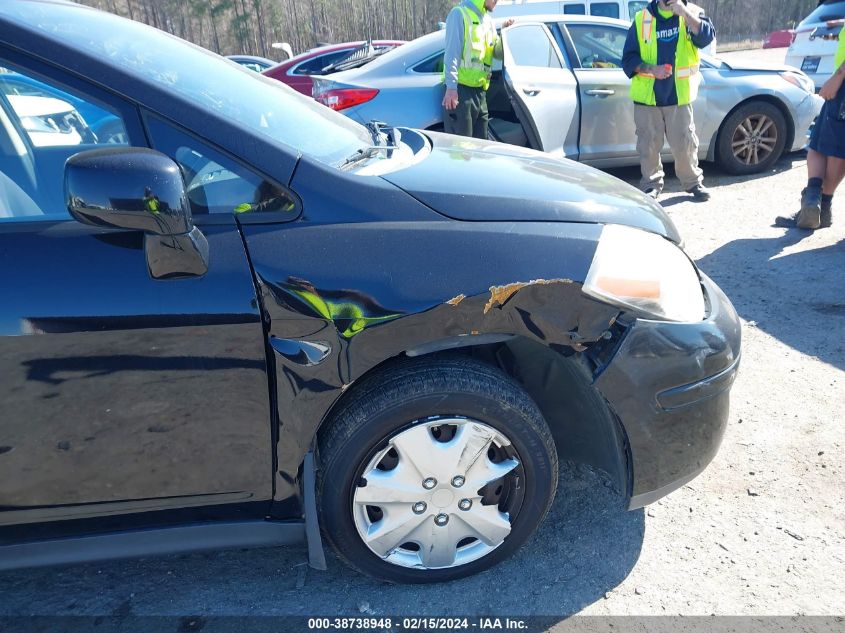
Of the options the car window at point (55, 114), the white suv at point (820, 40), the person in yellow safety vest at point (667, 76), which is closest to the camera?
the car window at point (55, 114)

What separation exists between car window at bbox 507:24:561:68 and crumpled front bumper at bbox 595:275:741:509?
4.61m

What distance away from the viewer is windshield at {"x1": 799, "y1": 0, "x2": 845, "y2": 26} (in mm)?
7773

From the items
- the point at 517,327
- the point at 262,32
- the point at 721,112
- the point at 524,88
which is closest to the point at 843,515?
the point at 517,327

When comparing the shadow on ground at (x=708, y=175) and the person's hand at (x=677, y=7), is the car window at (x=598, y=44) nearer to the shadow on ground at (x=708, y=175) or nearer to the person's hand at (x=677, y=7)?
the person's hand at (x=677, y=7)

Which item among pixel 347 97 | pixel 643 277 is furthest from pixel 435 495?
pixel 347 97

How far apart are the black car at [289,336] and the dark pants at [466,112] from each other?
3581 mm

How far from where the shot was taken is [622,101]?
20.2ft

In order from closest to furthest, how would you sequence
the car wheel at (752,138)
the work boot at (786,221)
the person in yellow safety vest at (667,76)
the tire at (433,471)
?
the tire at (433,471) < the work boot at (786,221) < the person in yellow safety vest at (667,76) < the car wheel at (752,138)

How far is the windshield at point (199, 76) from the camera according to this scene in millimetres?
1812

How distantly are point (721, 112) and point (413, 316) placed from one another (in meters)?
5.67

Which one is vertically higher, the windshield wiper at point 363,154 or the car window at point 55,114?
the car window at point 55,114

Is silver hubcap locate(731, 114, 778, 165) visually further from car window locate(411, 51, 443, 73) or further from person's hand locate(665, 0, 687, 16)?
car window locate(411, 51, 443, 73)

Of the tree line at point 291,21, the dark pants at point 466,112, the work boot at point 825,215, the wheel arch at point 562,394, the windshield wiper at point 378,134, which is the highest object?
the tree line at point 291,21

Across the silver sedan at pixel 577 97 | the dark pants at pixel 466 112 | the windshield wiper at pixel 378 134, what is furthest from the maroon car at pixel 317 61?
the windshield wiper at pixel 378 134
